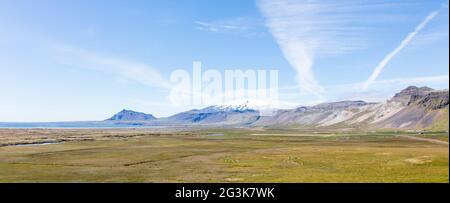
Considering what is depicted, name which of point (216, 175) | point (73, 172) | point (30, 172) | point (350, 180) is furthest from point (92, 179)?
point (350, 180)

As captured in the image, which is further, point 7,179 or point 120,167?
point 120,167

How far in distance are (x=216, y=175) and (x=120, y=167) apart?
18.7 metres

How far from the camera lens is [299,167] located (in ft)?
206

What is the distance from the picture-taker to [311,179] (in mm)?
48938

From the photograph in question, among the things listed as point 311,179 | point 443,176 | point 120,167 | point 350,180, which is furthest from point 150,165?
point 443,176
